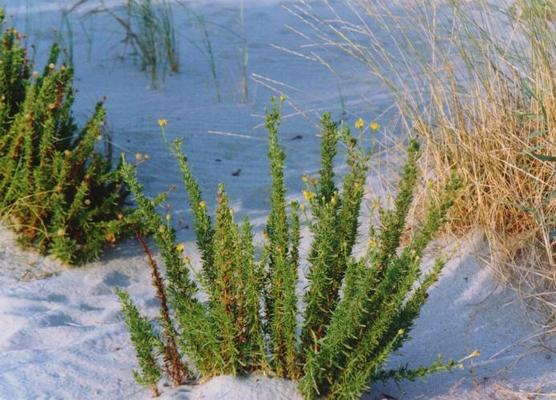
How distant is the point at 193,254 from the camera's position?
425cm

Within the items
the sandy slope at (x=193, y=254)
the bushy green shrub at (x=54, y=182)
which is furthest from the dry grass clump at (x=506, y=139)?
the bushy green shrub at (x=54, y=182)

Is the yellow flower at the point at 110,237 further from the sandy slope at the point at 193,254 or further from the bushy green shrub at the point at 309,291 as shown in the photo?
the bushy green shrub at the point at 309,291

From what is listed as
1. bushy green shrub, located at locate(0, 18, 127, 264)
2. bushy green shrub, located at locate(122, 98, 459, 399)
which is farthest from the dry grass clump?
bushy green shrub, located at locate(0, 18, 127, 264)

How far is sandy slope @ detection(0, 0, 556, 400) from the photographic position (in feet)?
10.2

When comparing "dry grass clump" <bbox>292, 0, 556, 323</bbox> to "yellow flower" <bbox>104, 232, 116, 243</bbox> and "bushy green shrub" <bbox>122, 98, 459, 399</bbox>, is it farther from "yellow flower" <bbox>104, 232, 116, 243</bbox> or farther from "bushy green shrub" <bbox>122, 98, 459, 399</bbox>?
"yellow flower" <bbox>104, 232, 116, 243</bbox>

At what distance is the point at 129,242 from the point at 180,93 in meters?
1.99

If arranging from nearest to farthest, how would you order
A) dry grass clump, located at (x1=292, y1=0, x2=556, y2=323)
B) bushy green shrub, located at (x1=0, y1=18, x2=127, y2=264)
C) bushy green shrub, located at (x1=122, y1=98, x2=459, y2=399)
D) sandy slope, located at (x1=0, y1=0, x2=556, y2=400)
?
bushy green shrub, located at (x1=122, y1=98, x2=459, y2=399)
sandy slope, located at (x1=0, y1=0, x2=556, y2=400)
dry grass clump, located at (x1=292, y1=0, x2=556, y2=323)
bushy green shrub, located at (x1=0, y1=18, x2=127, y2=264)

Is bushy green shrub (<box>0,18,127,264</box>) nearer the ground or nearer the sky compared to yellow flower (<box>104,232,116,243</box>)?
nearer the sky

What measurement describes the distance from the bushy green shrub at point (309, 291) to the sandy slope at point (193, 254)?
0.12 meters

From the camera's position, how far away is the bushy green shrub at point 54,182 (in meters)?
4.06

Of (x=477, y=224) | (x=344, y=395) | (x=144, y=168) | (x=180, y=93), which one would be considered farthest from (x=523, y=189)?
(x=180, y=93)

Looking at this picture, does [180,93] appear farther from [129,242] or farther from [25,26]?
[129,242]

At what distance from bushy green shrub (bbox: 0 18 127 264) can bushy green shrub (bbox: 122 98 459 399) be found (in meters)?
1.19

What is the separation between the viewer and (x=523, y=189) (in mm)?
3885
